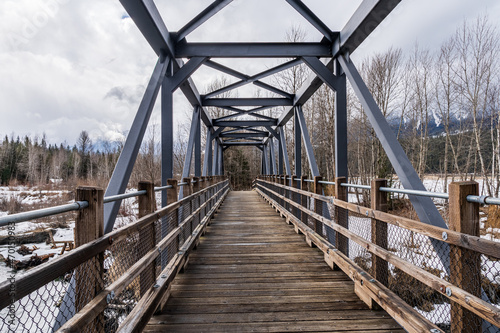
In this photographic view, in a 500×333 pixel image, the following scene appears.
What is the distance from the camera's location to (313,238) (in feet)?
12.6

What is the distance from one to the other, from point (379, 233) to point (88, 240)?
2193 mm

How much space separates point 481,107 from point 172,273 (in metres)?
15.3

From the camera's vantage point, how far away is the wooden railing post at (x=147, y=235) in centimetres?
216

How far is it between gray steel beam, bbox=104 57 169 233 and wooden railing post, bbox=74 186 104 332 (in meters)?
1.19

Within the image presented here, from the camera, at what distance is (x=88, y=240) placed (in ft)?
4.65

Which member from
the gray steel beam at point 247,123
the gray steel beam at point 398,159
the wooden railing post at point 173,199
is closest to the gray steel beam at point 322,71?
the gray steel beam at point 398,159

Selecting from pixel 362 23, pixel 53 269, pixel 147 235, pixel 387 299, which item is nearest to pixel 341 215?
pixel 387 299

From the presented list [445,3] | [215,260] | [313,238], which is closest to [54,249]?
[215,260]

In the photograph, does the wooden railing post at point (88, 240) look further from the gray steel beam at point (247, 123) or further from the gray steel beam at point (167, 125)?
the gray steel beam at point (247, 123)

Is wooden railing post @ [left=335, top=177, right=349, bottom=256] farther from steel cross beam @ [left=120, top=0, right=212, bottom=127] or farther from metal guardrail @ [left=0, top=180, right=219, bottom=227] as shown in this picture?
steel cross beam @ [left=120, top=0, right=212, bottom=127]

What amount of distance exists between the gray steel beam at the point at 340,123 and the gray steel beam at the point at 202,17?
7.08 feet

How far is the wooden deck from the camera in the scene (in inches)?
81.0

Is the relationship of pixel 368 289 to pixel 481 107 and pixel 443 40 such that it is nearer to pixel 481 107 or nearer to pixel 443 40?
pixel 481 107

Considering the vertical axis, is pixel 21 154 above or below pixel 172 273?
above
